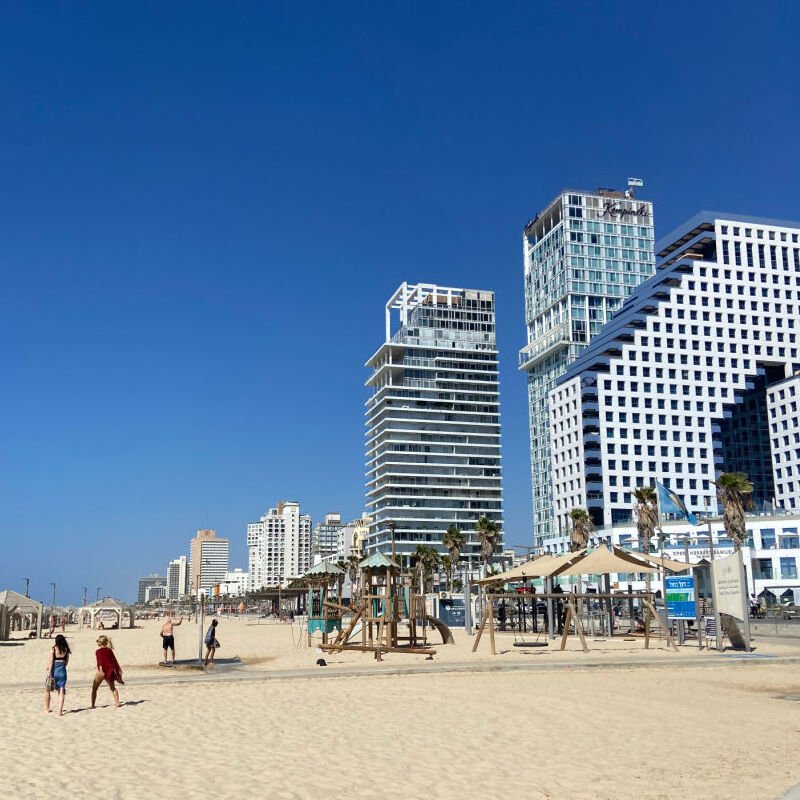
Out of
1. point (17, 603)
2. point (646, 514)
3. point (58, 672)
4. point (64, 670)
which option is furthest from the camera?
point (646, 514)

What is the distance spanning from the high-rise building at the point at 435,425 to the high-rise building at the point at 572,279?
8754 millimetres

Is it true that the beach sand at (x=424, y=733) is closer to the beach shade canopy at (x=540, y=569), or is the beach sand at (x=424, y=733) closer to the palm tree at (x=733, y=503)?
the beach shade canopy at (x=540, y=569)

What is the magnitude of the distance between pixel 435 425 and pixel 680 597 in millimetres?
123505

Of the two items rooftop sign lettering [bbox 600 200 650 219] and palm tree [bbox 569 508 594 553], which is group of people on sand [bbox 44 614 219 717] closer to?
palm tree [bbox 569 508 594 553]

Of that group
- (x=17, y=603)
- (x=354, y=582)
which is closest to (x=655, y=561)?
(x=354, y=582)

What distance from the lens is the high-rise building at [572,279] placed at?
147625mm

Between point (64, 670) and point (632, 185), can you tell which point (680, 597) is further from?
point (632, 185)

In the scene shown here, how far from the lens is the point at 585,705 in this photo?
1577 centimetres

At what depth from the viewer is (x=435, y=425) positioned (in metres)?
153

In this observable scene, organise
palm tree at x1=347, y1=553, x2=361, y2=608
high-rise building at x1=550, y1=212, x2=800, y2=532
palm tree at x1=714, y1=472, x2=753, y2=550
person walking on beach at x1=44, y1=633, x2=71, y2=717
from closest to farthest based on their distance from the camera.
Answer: person walking on beach at x1=44, y1=633, x2=71, y2=717 < palm tree at x1=347, y1=553, x2=361, y2=608 < palm tree at x1=714, y1=472, x2=753, y2=550 < high-rise building at x1=550, y1=212, x2=800, y2=532

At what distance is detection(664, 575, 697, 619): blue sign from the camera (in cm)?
2897

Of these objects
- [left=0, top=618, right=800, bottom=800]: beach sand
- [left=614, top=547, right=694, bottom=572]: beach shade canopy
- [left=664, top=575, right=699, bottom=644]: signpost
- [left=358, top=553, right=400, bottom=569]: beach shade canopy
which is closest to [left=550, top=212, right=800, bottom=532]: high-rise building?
[left=614, top=547, right=694, bottom=572]: beach shade canopy

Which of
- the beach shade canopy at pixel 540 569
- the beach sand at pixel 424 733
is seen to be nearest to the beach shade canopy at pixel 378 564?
the beach sand at pixel 424 733

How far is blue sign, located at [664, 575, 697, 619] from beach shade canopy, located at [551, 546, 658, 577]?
128 centimetres
